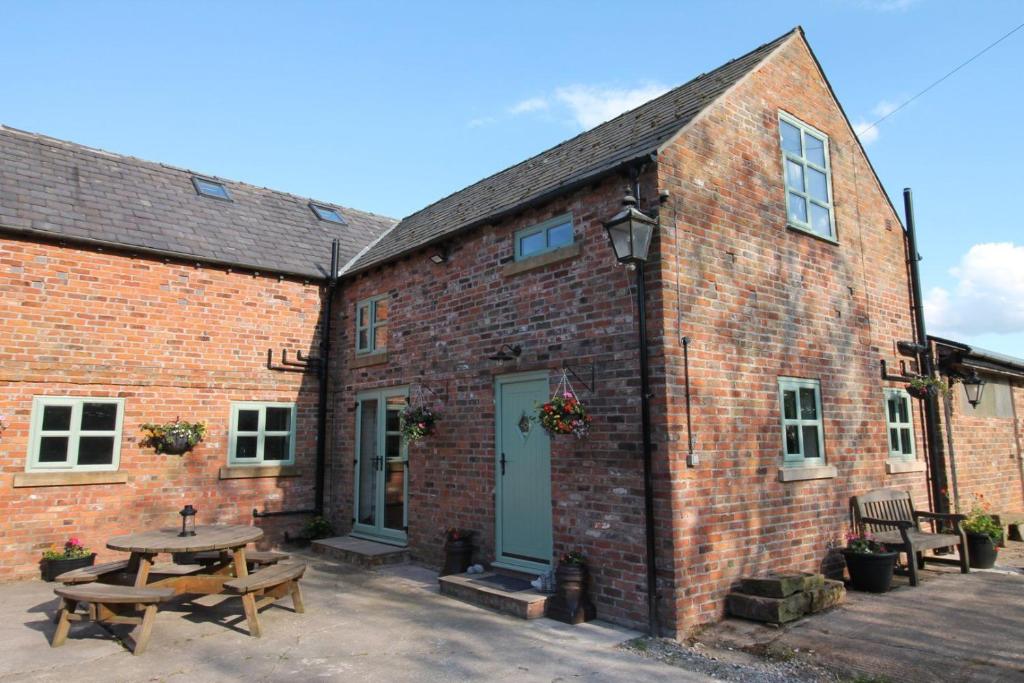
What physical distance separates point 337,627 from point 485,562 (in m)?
2.23

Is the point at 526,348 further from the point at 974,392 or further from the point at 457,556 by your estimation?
the point at 974,392

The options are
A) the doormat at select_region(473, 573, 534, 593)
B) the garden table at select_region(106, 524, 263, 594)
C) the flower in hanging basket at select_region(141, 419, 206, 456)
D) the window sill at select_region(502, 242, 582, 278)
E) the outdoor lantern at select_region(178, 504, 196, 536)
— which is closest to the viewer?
the garden table at select_region(106, 524, 263, 594)

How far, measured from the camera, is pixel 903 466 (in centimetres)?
925

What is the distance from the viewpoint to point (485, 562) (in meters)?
8.21

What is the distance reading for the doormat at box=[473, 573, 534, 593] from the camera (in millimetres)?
7156

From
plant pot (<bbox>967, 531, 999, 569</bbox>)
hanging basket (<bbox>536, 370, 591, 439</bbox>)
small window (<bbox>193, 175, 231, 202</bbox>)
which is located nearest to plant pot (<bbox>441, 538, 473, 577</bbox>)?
hanging basket (<bbox>536, 370, 591, 439</bbox>)

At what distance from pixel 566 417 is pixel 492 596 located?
2110 millimetres

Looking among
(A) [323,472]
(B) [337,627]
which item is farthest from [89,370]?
(B) [337,627]

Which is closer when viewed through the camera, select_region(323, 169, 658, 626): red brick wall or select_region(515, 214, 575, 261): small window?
select_region(323, 169, 658, 626): red brick wall

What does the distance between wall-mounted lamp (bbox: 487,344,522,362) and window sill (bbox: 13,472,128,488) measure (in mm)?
5871

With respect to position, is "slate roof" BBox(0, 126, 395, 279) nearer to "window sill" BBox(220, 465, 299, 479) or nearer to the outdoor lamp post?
"window sill" BBox(220, 465, 299, 479)

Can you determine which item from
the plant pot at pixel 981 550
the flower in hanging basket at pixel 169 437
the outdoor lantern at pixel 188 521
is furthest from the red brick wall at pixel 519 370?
the plant pot at pixel 981 550

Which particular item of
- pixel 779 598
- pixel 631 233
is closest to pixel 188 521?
pixel 631 233

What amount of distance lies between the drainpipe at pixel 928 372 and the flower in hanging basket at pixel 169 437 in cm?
1125
